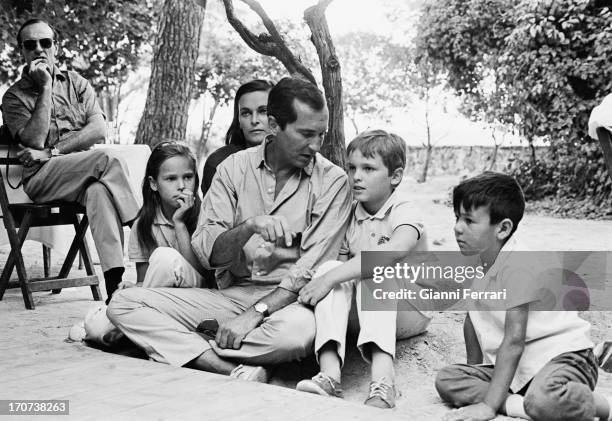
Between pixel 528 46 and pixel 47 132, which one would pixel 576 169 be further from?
pixel 47 132

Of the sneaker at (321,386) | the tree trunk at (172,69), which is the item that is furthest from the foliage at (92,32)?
the sneaker at (321,386)

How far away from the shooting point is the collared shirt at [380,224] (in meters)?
3.39

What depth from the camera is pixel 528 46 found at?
1173cm

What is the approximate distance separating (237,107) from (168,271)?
4.32 feet

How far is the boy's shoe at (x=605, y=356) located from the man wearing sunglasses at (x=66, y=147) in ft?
9.00

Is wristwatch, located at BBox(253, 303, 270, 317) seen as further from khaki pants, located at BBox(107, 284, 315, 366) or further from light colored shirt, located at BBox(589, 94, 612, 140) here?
light colored shirt, located at BBox(589, 94, 612, 140)

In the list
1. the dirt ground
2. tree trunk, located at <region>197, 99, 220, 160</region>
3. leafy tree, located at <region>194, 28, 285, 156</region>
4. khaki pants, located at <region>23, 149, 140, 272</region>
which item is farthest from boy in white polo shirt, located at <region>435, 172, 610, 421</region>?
tree trunk, located at <region>197, 99, 220, 160</region>

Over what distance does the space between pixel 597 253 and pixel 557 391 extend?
515cm

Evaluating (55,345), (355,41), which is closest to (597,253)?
(55,345)

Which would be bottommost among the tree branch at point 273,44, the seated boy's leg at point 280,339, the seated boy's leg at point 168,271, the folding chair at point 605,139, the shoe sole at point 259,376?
the shoe sole at point 259,376

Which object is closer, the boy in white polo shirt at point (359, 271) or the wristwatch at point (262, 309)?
the boy in white polo shirt at point (359, 271)

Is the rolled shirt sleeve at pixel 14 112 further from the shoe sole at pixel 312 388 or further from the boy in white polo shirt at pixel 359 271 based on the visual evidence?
the shoe sole at pixel 312 388

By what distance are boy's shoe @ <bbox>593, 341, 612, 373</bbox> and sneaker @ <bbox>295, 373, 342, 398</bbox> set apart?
4.42 ft

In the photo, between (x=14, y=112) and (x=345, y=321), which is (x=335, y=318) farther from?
(x=14, y=112)
